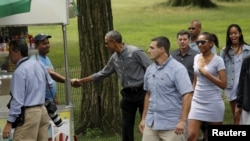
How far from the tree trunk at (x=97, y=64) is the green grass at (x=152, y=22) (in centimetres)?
1197

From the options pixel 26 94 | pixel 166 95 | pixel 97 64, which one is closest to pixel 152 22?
pixel 97 64

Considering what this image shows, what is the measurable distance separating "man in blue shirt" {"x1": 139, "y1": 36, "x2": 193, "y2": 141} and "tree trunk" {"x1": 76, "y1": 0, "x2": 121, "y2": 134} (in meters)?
4.37

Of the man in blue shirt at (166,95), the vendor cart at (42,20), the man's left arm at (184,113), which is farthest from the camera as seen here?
the vendor cart at (42,20)

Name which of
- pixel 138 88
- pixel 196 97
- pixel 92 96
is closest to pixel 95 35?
pixel 92 96

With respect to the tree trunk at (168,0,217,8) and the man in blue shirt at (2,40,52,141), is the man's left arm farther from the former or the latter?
the tree trunk at (168,0,217,8)

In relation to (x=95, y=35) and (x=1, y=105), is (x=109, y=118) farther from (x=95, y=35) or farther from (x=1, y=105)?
(x=1, y=105)

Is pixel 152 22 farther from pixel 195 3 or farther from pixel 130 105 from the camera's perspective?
pixel 130 105

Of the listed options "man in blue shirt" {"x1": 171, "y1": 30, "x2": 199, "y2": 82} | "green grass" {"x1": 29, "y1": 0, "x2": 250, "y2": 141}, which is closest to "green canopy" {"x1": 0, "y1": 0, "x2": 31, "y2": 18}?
"man in blue shirt" {"x1": 171, "y1": 30, "x2": 199, "y2": 82}

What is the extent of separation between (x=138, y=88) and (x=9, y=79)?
1.81 metres

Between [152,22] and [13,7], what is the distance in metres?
31.2

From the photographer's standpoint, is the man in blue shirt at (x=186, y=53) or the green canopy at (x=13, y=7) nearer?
the green canopy at (x=13, y=7)

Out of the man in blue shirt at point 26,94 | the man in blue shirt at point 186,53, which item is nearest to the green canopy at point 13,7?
the man in blue shirt at point 26,94

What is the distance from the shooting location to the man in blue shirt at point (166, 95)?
28.5 ft

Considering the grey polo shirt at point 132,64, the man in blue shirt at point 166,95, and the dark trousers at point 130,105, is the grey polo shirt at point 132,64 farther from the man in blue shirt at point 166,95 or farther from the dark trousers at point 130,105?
the man in blue shirt at point 166,95
